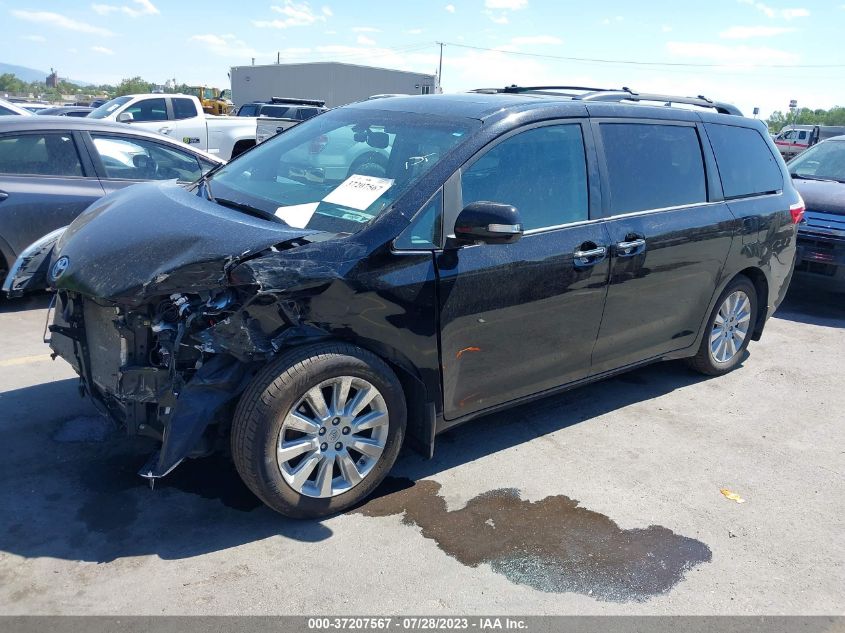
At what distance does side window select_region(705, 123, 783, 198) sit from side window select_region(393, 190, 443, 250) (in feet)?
8.19

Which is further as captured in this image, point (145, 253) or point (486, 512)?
point (486, 512)

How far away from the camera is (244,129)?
15.3 m

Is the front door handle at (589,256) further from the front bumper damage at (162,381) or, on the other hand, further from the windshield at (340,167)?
the front bumper damage at (162,381)

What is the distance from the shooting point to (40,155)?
20.7 ft

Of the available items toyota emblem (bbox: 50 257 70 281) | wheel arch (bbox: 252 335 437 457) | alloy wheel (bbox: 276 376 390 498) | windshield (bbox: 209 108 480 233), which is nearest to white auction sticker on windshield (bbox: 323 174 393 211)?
windshield (bbox: 209 108 480 233)

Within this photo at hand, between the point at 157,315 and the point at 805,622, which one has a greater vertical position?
the point at 157,315

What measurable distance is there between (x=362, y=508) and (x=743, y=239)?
10.9 ft

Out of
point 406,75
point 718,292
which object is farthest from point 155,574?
point 406,75

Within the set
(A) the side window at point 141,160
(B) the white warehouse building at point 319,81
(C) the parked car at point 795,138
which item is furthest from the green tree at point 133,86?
(A) the side window at point 141,160

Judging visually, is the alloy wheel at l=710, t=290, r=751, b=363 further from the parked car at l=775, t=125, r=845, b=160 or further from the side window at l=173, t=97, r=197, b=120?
the parked car at l=775, t=125, r=845, b=160

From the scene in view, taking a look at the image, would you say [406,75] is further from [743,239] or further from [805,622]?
[805,622]

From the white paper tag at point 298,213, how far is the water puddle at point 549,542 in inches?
54.7

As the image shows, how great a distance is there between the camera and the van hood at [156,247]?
303cm

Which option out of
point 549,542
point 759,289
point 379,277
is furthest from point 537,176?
point 759,289
